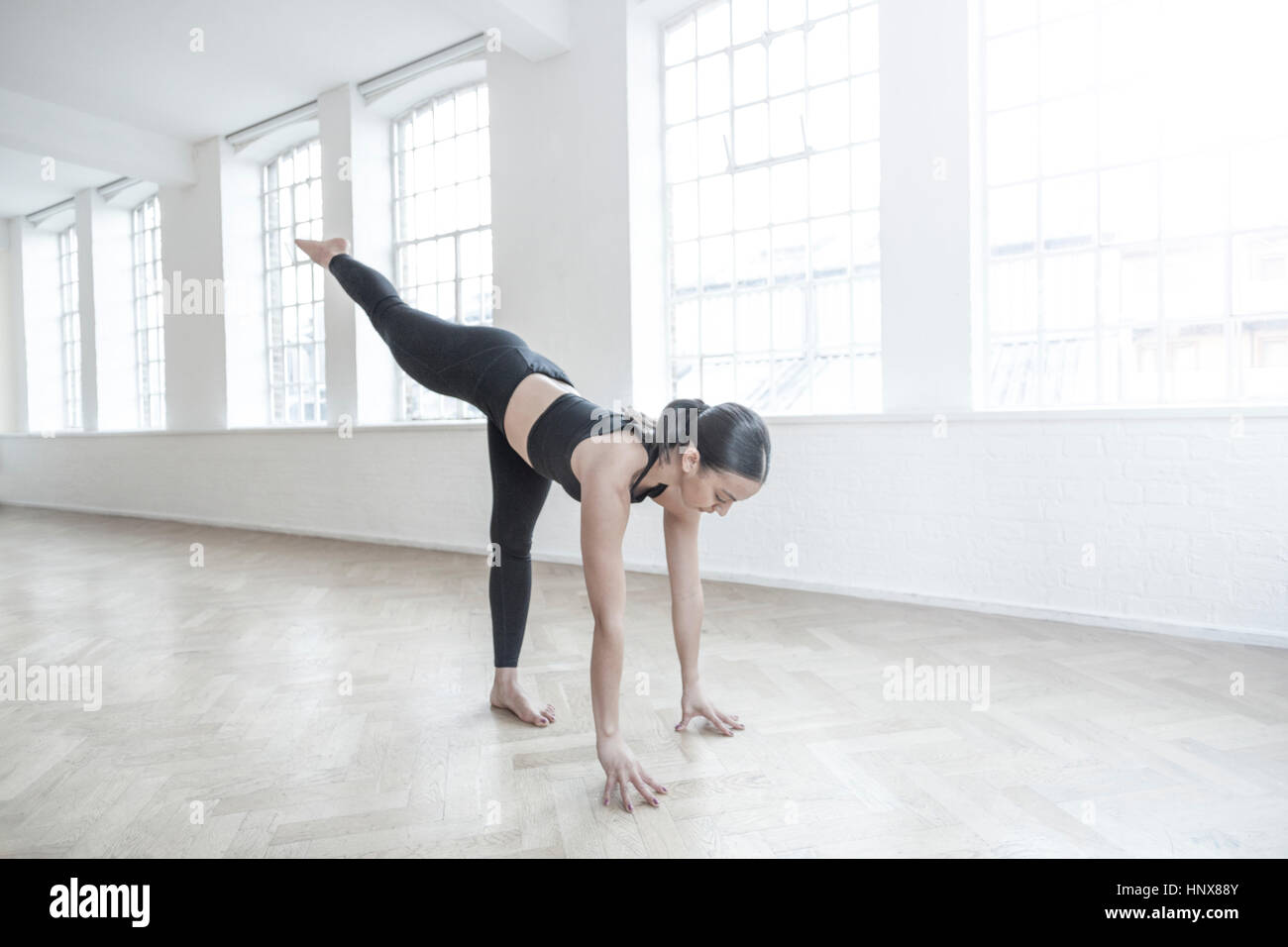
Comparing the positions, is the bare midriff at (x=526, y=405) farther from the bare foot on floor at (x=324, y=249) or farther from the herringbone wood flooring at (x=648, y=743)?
the bare foot on floor at (x=324, y=249)

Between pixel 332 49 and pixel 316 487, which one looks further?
pixel 316 487

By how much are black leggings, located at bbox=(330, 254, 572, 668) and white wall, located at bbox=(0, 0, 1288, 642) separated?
1606mm

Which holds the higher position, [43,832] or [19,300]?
[19,300]

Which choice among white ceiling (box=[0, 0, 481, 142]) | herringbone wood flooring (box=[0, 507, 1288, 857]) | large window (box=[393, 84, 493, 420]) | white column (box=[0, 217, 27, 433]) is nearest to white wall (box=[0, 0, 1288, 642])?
herringbone wood flooring (box=[0, 507, 1288, 857])

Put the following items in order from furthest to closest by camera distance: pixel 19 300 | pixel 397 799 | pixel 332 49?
pixel 19 300
pixel 332 49
pixel 397 799

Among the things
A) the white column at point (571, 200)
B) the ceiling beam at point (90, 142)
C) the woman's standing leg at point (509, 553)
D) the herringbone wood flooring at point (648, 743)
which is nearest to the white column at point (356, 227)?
the white column at point (571, 200)

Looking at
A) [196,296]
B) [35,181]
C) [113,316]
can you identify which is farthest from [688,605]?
[35,181]

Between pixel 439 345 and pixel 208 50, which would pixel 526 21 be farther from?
pixel 439 345

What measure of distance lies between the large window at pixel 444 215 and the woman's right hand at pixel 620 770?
15.1 feet

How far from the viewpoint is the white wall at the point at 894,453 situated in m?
3.11

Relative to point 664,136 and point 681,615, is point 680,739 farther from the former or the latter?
point 664,136

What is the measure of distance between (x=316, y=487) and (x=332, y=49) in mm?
3476

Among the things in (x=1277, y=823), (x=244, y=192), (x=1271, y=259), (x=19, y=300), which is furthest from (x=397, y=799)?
(x=19, y=300)

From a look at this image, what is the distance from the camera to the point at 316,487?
21.9 ft
